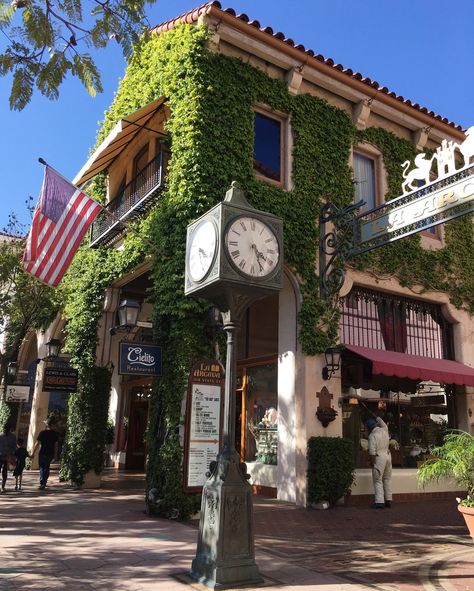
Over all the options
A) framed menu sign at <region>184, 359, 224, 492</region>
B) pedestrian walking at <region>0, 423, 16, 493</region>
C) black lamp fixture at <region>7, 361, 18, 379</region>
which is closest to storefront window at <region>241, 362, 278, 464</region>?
framed menu sign at <region>184, 359, 224, 492</region>

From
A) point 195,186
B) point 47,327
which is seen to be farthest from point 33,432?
point 195,186

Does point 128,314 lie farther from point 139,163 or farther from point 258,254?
point 258,254

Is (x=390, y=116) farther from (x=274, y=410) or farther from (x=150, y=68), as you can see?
(x=274, y=410)

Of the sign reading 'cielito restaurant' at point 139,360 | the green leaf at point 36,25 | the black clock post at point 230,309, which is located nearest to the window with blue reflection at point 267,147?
the sign reading 'cielito restaurant' at point 139,360

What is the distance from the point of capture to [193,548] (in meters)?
6.48

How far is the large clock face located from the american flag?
5864 mm

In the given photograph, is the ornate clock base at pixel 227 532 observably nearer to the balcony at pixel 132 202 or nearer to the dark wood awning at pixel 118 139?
the balcony at pixel 132 202

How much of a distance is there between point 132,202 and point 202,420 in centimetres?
607

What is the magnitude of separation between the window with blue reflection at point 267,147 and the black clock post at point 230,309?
6.09m

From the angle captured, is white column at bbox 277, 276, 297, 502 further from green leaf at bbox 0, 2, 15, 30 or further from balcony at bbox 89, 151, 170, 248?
green leaf at bbox 0, 2, 15, 30

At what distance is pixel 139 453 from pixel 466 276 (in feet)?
36.4

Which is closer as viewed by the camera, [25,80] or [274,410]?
[25,80]

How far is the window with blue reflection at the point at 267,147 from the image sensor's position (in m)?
11.6

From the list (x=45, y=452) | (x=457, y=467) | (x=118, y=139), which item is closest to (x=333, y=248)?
(x=118, y=139)
